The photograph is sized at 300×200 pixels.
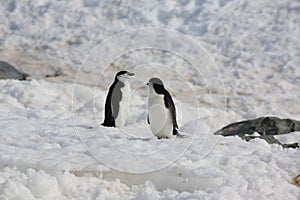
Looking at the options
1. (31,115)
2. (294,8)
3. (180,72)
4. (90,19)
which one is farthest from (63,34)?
(31,115)

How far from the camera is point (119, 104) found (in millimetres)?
7730

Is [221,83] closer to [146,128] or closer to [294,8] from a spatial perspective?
[294,8]

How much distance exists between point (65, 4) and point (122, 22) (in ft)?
6.60

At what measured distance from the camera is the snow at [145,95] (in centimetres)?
521

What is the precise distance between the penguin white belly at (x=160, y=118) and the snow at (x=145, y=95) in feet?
0.76

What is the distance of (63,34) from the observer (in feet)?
56.2

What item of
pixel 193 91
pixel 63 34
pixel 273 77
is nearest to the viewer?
pixel 193 91

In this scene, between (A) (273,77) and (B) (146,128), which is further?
(A) (273,77)

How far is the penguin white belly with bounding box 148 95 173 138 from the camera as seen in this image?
6.61 meters

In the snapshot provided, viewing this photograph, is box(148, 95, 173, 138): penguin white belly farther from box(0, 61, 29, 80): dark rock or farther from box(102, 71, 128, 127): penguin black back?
box(0, 61, 29, 80): dark rock

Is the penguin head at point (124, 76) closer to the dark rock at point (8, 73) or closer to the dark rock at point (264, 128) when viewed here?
the dark rock at point (264, 128)

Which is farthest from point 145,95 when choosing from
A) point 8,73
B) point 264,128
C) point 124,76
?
point 124,76

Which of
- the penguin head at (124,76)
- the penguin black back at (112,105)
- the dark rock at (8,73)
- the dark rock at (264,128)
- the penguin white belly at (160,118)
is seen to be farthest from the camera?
the dark rock at (8,73)

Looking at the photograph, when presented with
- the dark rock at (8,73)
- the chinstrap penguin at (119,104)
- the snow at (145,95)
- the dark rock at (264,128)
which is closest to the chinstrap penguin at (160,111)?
the snow at (145,95)
